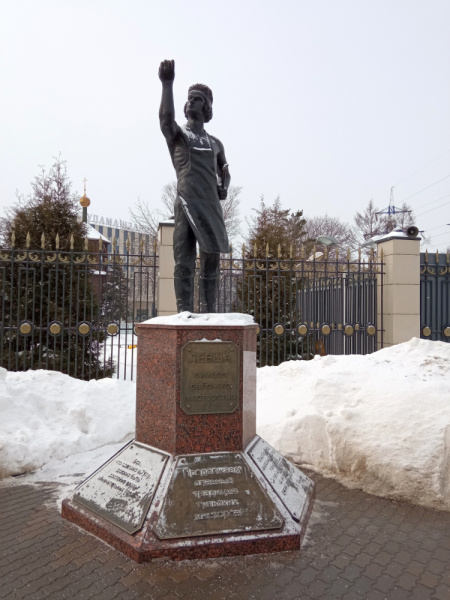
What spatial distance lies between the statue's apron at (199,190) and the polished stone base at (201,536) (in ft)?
6.07

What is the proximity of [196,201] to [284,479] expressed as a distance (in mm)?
2435

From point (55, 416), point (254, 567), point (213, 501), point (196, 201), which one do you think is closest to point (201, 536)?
point (213, 501)

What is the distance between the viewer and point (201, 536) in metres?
2.65

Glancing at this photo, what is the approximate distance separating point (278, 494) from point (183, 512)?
705 mm

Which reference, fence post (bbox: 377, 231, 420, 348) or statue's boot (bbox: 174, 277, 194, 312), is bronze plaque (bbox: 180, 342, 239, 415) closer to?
statue's boot (bbox: 174, 277, 194, 312)

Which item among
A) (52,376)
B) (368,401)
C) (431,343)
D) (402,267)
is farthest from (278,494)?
(402,267)

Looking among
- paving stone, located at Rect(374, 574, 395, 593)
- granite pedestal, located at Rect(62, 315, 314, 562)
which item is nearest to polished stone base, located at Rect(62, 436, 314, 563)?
granite pedestal, located at Rect(62, 315, 314, 562)

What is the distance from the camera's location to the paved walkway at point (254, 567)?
232 cm

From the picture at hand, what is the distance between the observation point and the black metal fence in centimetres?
833

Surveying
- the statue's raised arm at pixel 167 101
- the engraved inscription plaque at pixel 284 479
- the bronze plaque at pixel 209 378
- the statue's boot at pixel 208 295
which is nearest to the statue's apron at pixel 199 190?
the statue's raised arm at pixel 167 101

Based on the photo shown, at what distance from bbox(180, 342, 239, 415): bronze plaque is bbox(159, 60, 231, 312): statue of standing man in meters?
0.73

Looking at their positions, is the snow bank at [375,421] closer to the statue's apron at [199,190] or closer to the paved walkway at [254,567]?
the paved walkway at [254,567]

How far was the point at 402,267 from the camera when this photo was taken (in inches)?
318

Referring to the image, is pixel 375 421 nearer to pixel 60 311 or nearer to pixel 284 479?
pixel 284 479
